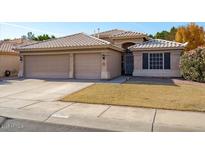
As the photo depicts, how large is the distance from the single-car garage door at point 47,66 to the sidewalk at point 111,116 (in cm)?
1039

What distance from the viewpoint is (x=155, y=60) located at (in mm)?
19219

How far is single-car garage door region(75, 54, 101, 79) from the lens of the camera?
55.7 feet

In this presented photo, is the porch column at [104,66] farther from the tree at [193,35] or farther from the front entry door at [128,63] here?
the tree at [193,35]

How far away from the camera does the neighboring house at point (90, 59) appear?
55.4 feet

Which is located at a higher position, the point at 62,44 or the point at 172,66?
the point at 62,44

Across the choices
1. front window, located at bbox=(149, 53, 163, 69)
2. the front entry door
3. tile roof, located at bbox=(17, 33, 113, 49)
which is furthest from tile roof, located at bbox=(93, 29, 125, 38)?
front window, located at bbox=(149, 53, 163, 69)

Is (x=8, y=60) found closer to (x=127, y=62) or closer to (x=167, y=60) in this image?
(x=127, y=62)

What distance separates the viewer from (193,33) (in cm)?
Result: 3378

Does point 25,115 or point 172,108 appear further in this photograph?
point 172,108

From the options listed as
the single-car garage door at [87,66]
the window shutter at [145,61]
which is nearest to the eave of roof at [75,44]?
the single-car garage door at [87,66]
